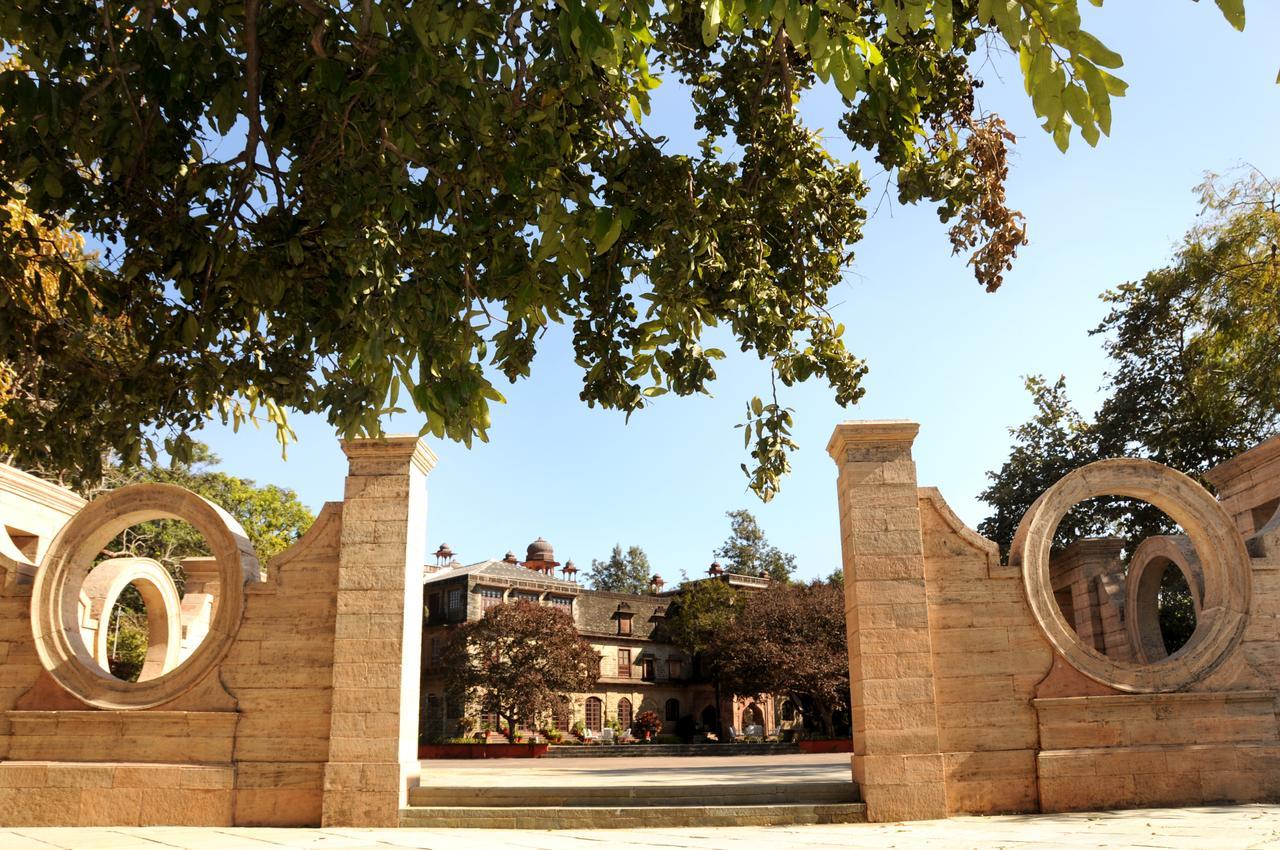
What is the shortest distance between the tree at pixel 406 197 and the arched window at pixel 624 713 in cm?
3983

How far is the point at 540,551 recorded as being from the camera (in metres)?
55.8

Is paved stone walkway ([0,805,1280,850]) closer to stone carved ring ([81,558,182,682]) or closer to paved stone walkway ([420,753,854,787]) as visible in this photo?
paved stone walkway ([420,753,854,787])

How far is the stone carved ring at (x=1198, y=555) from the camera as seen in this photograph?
9438 millimetres

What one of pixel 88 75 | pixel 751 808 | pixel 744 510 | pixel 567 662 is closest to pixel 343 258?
pixel 88 75

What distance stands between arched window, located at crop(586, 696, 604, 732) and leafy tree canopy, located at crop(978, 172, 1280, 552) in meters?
24.7

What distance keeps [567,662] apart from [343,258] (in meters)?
28.7

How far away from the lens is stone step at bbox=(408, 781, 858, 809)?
9195 millimetres

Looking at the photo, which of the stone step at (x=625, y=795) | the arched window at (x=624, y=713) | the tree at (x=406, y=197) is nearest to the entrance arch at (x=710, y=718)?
the arched window at (x=624, y=713)

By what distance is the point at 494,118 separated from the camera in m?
5.55

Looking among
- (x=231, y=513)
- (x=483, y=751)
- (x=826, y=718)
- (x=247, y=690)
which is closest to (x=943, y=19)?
(x=247, y=690)

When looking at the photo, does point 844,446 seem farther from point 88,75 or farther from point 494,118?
point 88,75

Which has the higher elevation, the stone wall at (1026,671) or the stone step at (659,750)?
the stone wall at (1026,671)

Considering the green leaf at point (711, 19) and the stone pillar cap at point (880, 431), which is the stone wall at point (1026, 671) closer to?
the stone pillar cap at point (880, 431)

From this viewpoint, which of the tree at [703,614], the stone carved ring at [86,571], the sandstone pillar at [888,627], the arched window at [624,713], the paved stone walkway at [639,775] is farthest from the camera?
the arched window at [624,713]
